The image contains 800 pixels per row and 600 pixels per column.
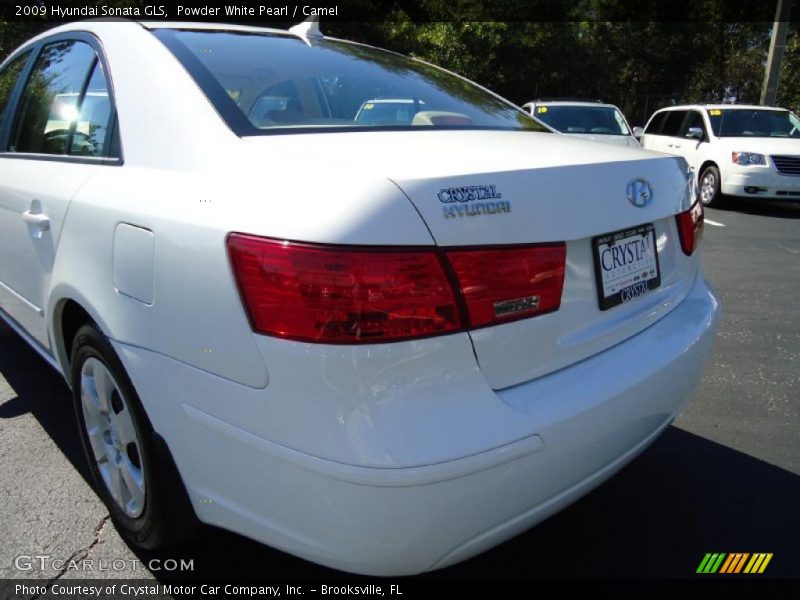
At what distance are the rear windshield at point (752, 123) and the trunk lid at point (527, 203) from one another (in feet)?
32.7

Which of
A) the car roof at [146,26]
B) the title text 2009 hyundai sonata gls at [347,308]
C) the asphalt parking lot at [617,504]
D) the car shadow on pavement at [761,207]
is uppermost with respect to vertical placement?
the car roof at [146,26]

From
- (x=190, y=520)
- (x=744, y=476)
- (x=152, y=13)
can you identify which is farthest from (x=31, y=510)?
(x=152, y=13)

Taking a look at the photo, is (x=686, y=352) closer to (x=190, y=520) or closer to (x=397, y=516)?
(x=397, y=516)

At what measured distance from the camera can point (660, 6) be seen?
2831cm

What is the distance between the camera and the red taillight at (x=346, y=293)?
4.48 feet

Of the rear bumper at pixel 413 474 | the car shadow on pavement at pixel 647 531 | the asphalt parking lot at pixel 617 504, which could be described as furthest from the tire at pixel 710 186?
the rear bumper at pixel 413 474

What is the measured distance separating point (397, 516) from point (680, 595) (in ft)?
3.96

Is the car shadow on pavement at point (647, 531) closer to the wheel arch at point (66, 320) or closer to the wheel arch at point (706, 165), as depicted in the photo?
the wheel arch at point (66, 320)

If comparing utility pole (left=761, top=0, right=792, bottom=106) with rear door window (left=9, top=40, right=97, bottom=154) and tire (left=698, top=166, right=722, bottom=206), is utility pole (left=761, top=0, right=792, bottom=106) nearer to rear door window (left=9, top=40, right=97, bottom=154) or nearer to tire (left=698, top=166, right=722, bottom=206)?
tire (left=698, top=166, right=722, bottom=206)

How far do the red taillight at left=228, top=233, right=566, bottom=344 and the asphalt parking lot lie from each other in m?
1.10

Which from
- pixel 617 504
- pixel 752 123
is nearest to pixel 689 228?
pixel 617 504

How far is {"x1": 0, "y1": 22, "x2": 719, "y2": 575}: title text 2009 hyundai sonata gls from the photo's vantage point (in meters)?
1.38

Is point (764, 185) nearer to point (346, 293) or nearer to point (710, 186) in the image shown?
point (710, 186)

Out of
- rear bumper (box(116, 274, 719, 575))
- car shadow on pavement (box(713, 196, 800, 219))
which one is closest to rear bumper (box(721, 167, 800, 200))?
car shadow on pavement (box(713, 196, 800, 219))
